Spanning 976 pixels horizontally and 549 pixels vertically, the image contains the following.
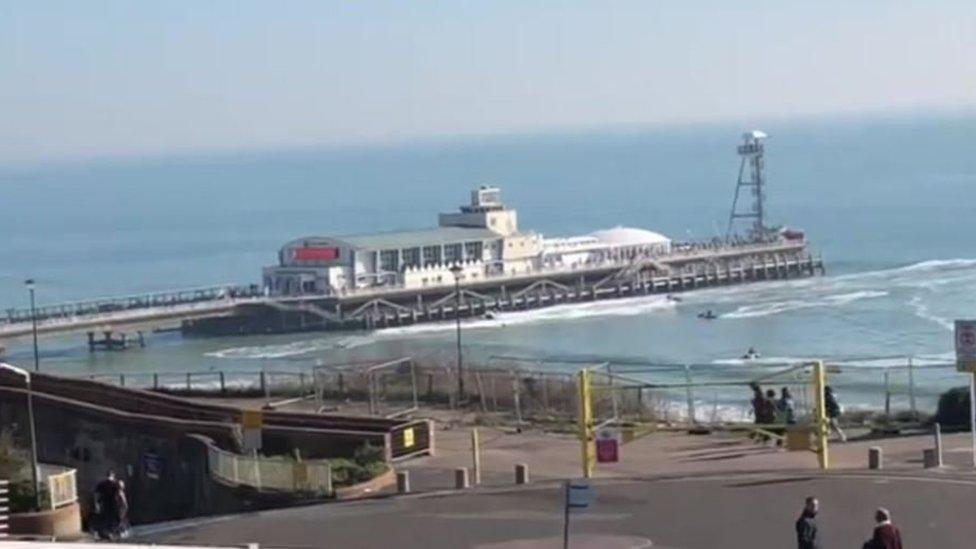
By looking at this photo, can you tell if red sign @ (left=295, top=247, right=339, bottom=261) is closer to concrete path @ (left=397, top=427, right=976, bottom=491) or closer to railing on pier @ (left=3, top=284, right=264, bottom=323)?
railing on pier @ (left=3, top=284, right=264, bottom=323)

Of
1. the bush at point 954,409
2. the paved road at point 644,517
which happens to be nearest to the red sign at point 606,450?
the paved road at point 644,517

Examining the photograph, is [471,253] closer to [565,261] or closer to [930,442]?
[565,261]

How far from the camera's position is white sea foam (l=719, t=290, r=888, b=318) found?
293 ft

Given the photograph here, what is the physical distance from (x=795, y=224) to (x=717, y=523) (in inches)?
5219

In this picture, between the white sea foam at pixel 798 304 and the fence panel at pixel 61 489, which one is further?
the white sea foam at pixel 798 304

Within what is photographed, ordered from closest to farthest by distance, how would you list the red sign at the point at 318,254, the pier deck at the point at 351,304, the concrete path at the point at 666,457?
the concrete path at the point at 666,457
the pier deck at the point at 351,304
the red sign at the point at 318,254

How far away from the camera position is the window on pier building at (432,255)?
102 metres

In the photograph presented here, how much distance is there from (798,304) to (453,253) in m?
20.6

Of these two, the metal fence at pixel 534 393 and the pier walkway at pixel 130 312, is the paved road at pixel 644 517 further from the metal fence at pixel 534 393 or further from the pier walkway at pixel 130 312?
the pier walkway at pixel 130 312

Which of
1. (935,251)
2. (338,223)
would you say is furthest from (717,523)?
(338,223)

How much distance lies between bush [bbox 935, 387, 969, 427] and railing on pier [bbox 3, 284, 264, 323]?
229 ft

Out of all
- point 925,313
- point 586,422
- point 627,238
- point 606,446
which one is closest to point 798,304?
point 925,313

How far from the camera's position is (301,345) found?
88688 millimetres

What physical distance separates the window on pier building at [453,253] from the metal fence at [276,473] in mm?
76400
